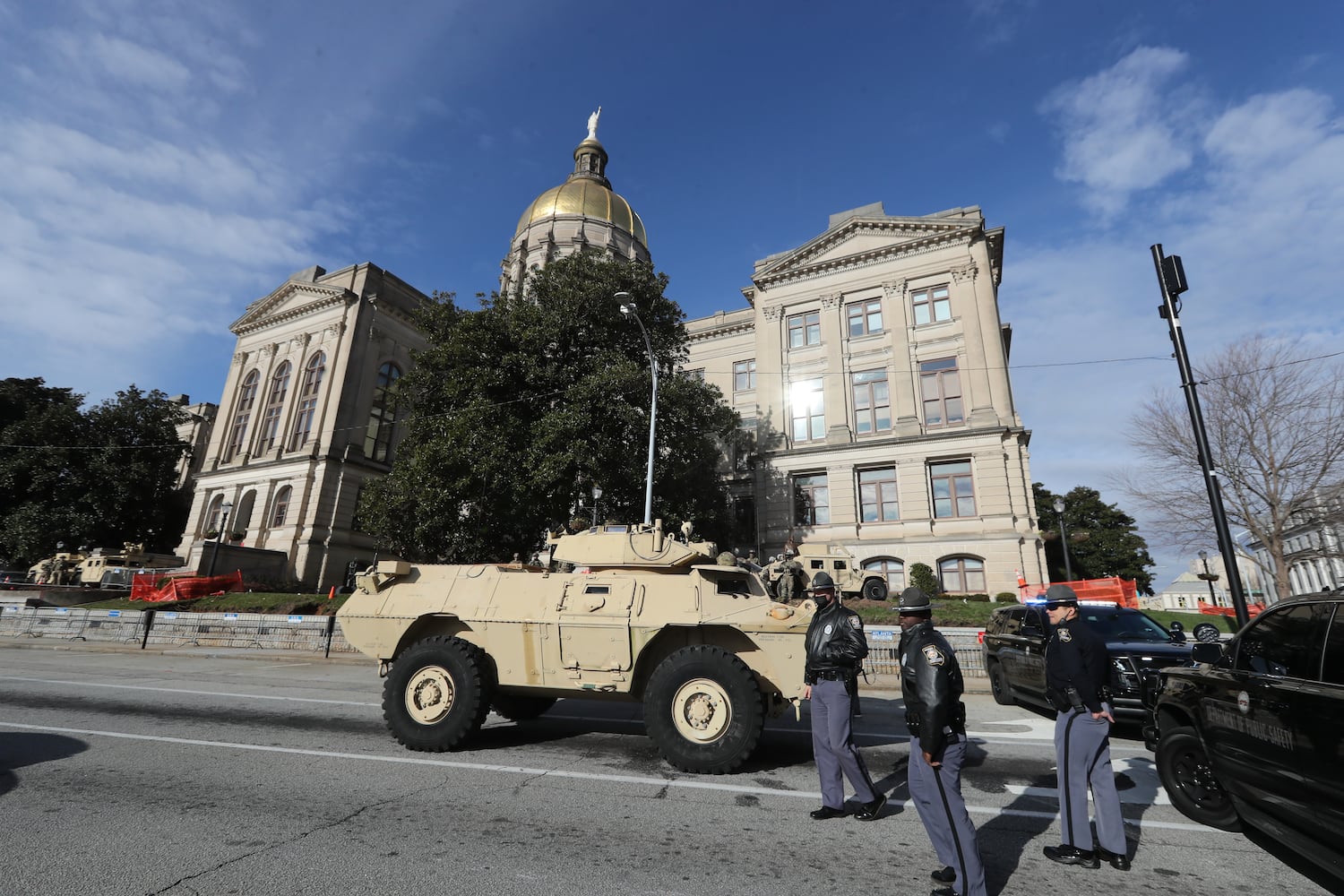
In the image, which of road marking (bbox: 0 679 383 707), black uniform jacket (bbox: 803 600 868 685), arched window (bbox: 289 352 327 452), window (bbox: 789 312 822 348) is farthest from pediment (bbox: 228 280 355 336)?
black uniform jacket (bbox: 803 600 868 685)

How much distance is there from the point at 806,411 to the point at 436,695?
24892mm

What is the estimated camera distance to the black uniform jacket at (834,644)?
4828 millimetres

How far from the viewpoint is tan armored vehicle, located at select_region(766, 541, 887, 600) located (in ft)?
45.3

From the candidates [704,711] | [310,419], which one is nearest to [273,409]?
[310,419]

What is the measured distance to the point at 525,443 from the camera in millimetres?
20188

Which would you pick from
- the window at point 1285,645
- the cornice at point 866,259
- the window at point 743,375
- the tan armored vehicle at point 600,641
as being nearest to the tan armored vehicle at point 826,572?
the tan armored vehicle at point 600,641

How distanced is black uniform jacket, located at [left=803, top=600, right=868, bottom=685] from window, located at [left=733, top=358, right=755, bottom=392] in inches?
1196

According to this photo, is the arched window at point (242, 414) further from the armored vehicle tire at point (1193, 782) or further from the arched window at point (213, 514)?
the armored vehicle tire at point (1193, 782)

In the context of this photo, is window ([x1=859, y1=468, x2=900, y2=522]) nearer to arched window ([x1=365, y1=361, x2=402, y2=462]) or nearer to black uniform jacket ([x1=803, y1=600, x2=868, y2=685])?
black uniform jacket ([x1=803, y1=600, x2=868, y2=685])

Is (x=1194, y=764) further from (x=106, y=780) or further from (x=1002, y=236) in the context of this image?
(x=1002, y=236)

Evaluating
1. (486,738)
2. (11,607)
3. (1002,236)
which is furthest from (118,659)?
(1002,236)

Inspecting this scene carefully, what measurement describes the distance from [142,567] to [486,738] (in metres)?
32.2

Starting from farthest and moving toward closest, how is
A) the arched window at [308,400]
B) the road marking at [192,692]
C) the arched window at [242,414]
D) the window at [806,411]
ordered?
the arched window at [242,414] → the arched window at [308,400] → the window at [806,411] → the road marking at [192,692]

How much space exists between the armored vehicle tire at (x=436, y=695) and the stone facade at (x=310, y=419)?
29221 mm
